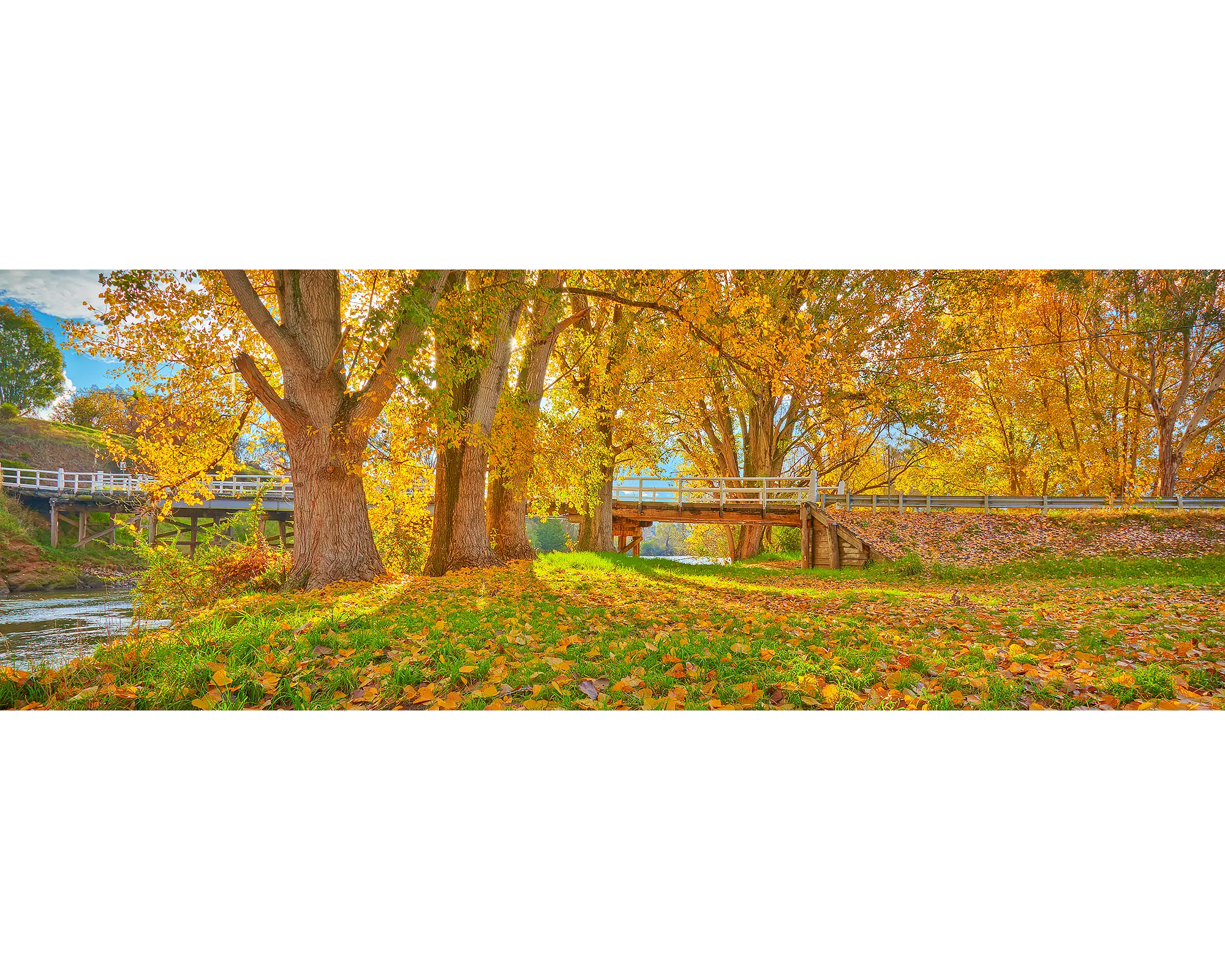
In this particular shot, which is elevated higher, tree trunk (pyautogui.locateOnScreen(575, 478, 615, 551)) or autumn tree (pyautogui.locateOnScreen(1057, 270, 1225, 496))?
autumn tree (pyautogui.locateOnScreen(1057, 270, 1225, 496))

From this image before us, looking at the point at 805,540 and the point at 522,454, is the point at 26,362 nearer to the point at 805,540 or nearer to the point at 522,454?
the point at 522,454

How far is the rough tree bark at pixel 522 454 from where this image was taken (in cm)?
707

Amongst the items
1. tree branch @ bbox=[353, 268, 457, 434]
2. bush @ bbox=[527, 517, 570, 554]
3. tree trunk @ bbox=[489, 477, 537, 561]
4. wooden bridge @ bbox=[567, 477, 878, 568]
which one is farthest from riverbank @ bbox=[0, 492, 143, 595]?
wooden bridge @ bbox=[567, 477, 878, 568]

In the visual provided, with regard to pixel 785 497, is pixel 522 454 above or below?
above

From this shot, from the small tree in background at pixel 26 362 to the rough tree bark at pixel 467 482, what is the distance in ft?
10.3

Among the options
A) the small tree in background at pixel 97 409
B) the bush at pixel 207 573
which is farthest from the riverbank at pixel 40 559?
the small tree in background at pixel 97 409

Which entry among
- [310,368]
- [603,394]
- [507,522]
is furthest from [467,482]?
[603,394]

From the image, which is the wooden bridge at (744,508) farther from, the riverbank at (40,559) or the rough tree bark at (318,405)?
the riverbank at (40,559)

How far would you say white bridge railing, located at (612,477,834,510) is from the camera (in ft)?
37.5

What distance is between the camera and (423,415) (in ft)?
18.9

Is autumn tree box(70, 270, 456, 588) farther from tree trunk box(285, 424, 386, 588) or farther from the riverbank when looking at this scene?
the riverbank

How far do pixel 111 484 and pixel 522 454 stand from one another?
12.1 ft

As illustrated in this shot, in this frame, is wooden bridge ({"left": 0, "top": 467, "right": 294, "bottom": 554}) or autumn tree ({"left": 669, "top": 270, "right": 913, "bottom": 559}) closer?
wooden bridge ({"left": 0, "top": 467, "right": 294, "bottom": 554})

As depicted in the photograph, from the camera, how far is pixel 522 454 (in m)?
7.09
